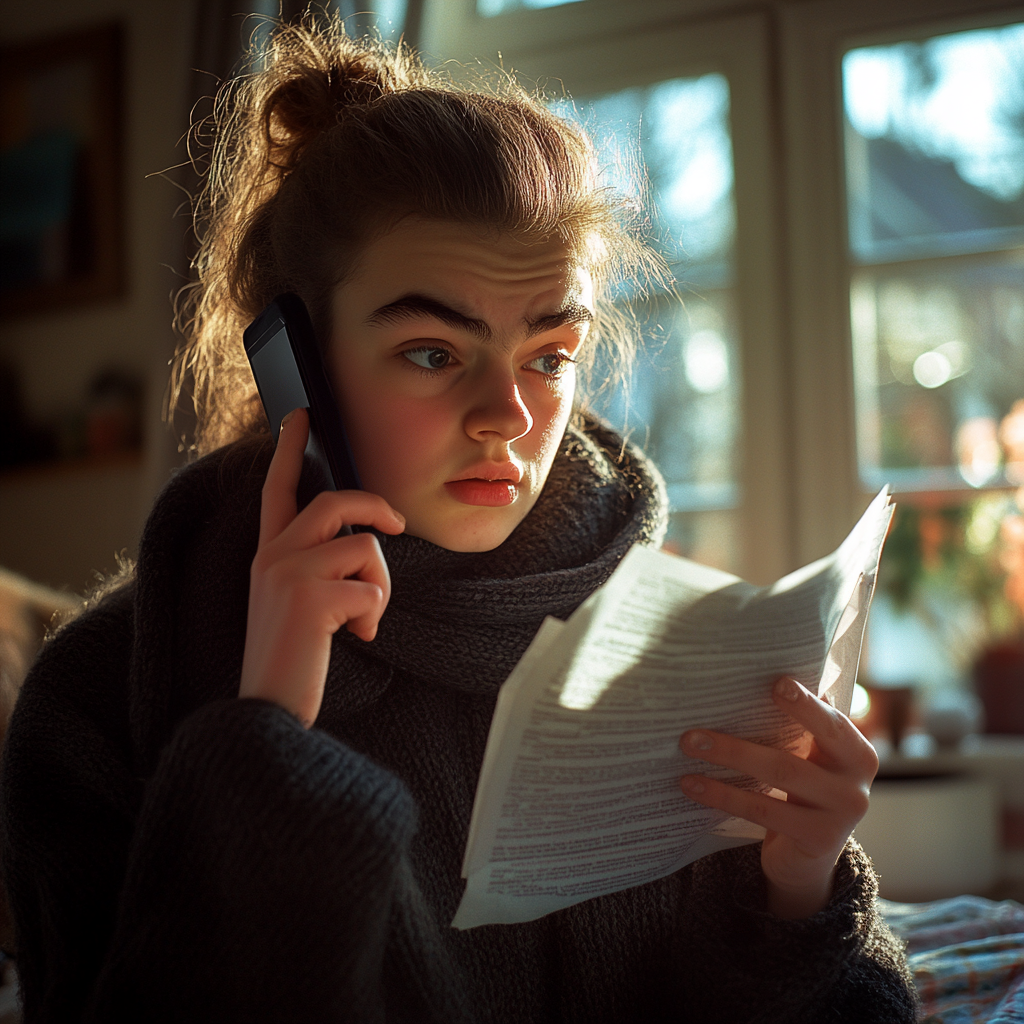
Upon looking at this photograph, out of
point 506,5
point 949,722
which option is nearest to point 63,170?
point 506,5

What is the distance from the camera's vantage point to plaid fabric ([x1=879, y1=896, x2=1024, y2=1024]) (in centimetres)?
81

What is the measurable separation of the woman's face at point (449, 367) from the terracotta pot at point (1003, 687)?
1.41 metres

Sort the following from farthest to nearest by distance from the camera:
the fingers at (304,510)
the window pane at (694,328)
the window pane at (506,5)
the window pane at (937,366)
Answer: the window pane at (506,5) < the window pane at (694,328) < the window pane at (937,366) < the fingers at (304,510)

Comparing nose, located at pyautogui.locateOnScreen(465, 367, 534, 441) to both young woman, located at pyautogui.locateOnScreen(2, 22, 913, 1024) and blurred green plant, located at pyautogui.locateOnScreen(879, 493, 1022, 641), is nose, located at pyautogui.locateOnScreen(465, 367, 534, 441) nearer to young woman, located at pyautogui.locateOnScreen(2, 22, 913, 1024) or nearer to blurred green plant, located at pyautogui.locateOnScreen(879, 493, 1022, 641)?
young woman, located at pyautogui.locateOnScreen(2, 22, 913, 1024)

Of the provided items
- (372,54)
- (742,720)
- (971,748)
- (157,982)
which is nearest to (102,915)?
(157,982)

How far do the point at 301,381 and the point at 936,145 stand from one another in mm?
1693

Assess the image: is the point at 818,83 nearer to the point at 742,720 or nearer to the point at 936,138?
the point at 936,138

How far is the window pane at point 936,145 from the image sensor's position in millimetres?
1849

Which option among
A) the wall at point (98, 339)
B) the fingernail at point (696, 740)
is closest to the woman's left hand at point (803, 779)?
the fingernail at point (696, 740)

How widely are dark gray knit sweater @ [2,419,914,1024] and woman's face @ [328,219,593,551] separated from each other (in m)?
0.06

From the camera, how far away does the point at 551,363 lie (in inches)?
30.6

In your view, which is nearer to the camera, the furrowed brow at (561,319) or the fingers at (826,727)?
the fingers at (826,727)

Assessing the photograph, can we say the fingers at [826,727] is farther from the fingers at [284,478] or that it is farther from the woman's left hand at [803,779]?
the fingers at [284,478]

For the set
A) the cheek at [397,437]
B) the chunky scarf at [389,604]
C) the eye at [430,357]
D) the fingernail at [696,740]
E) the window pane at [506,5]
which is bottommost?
the fingernail at [696,740]
